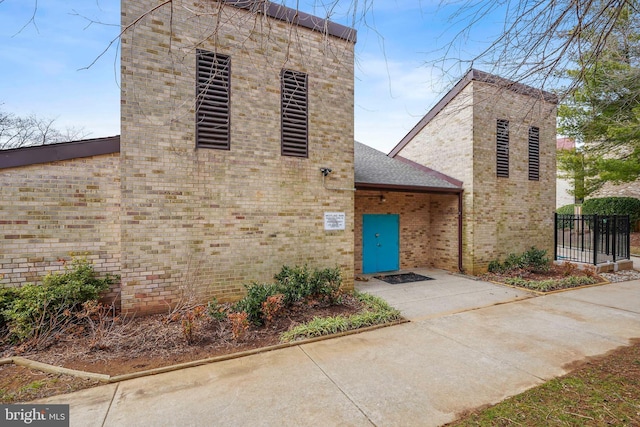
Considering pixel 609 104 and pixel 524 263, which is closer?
pixel 609 104

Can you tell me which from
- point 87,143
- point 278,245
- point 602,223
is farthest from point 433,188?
point 87,143

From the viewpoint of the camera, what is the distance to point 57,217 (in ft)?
17.5

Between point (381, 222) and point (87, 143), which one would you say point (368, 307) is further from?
point (87, 143)

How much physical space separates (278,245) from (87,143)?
4.18 metres

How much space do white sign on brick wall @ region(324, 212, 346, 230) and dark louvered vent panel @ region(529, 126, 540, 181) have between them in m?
8.21

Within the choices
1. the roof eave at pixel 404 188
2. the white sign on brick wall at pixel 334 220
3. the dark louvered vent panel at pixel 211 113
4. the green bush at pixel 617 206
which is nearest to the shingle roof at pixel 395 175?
the roof eave at pixel 404 188

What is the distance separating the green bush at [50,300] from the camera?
4.43 meters

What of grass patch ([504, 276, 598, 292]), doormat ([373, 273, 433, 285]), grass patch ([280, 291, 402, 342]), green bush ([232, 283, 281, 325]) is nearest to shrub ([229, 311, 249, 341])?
green bush ([232, 283, 281, 325])

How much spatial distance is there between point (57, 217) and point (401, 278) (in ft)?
28.2

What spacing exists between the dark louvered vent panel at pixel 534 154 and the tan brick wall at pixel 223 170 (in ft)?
25.8

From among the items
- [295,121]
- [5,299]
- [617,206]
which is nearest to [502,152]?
[295,121]

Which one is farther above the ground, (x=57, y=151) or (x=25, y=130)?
(x=25, y=130)

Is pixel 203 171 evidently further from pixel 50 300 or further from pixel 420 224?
pixel 420 224

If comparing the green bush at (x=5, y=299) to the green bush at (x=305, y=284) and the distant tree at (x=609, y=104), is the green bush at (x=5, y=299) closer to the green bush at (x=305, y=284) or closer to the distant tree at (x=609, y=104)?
the green bush at (x=305, y=284)
